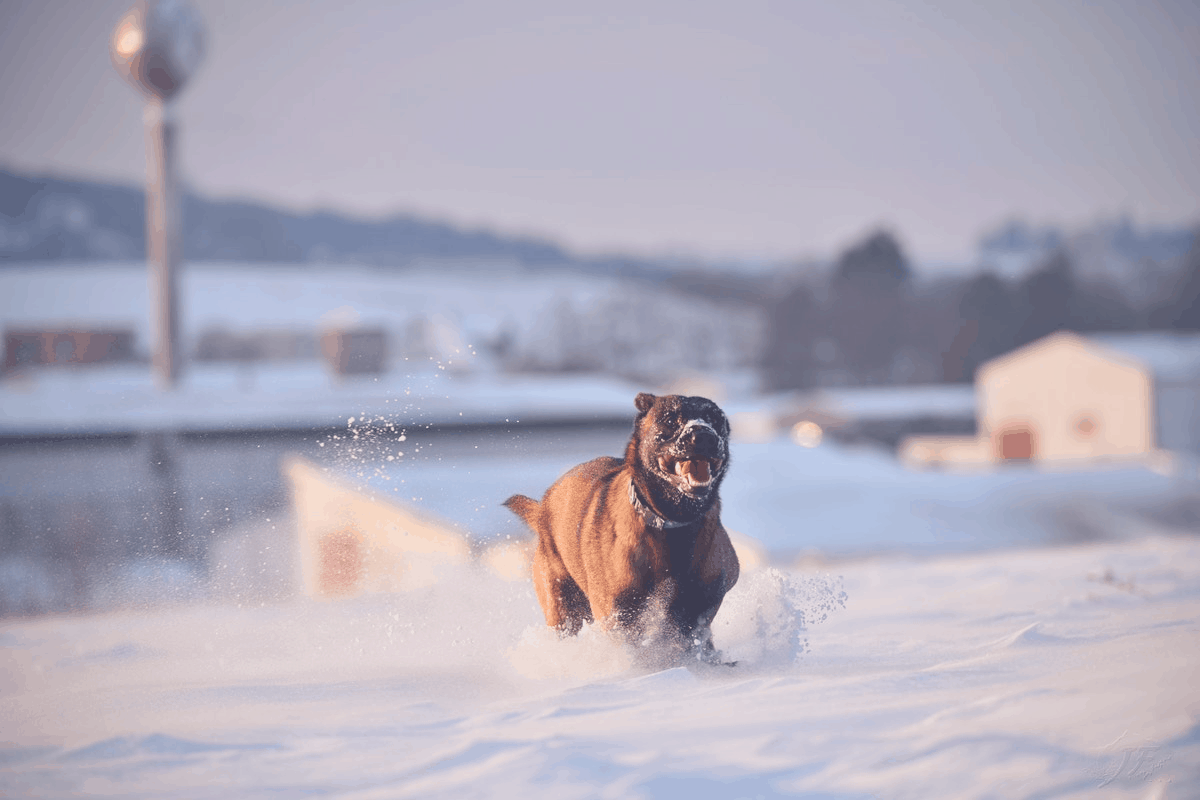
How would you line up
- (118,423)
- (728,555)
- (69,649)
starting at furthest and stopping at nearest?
1. (118,423)
2. (69,649)
3. (728,555)

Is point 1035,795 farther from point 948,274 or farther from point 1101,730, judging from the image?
point 948,274

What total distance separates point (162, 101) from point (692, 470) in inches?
1270

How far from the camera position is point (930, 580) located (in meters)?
7.37

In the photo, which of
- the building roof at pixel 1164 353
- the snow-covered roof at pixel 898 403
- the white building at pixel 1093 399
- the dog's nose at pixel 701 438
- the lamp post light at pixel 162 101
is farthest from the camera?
the snow-covered roof at pixel 898 403

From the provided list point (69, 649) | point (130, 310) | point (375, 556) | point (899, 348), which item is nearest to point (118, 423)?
point (375, 556)

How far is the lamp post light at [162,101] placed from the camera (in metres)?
29.8

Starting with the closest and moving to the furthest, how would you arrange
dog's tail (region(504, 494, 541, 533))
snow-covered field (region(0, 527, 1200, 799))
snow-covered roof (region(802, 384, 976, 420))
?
snow-covered field (region(0, 527, 1200, 799))
dog's tail (region(504, 494, 541, 533))
snow-covered roof (region(802, 384, 976, 420))

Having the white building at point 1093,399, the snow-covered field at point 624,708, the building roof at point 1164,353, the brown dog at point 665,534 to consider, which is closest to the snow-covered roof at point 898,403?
the white building at point 1093,399

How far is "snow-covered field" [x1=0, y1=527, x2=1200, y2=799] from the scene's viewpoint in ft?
9.37

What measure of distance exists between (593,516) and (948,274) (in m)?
64.7

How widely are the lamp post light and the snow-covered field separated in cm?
2854

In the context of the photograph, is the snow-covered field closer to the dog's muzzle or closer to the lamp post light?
the dog's muzzle

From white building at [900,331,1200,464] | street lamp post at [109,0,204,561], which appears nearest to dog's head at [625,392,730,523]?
street lamp post at [109,0,204,561]

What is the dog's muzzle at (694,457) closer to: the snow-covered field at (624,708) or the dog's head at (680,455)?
the dog's head at (680,455)
